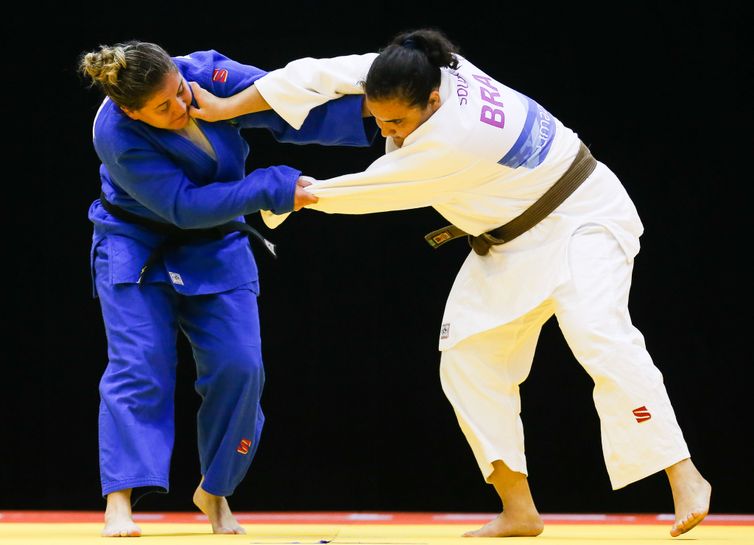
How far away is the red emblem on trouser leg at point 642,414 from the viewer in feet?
7.54

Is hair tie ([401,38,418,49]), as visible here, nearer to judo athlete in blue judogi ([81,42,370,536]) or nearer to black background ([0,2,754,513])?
judo athlete in blue judogi ([81,42,370,536])

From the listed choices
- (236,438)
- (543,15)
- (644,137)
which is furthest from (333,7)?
(236,438)

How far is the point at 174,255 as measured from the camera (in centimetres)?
264

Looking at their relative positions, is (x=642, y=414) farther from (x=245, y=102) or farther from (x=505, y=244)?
(x=245, y=102)

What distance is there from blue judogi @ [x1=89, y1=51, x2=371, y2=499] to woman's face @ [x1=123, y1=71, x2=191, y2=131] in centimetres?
4

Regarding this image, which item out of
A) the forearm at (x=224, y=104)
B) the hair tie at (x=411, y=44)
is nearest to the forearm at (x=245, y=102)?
the forearm at (x=224, y=104)

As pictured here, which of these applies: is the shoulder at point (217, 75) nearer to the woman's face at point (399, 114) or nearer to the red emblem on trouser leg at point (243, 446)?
the woman's face at point (399, 114)

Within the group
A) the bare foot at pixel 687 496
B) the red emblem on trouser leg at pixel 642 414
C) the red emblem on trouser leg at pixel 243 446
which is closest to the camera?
the bare foot at pixel 687 496

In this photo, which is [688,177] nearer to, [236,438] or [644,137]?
[644,137]

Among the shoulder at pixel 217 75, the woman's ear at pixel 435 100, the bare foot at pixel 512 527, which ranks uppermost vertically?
the woman's ear at pixel 435 100

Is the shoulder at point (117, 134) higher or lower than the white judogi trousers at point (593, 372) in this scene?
higher

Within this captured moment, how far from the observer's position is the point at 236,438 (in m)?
2.68

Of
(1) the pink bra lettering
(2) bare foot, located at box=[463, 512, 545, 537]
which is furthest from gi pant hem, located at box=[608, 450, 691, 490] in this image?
(1) the pink bra lettering

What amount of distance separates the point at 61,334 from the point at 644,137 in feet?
7.80
